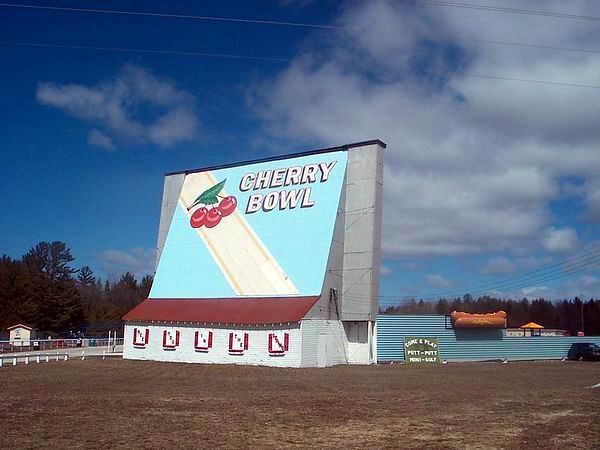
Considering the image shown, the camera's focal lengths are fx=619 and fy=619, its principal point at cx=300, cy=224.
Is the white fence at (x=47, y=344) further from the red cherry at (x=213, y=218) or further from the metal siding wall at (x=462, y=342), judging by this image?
the metal siding wall at (x=462, y=342)

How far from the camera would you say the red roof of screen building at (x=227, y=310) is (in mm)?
38094

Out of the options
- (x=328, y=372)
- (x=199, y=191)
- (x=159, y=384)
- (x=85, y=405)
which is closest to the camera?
(x=85, y=405)

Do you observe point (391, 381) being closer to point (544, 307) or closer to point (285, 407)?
point (285, 407)

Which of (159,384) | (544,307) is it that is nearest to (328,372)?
(159,384)

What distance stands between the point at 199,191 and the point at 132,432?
3730 cm

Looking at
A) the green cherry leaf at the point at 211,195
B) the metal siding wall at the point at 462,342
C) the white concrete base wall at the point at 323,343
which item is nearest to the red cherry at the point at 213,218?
the green cherry leaf at the point at 211,195

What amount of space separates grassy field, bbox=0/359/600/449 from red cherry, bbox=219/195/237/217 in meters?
20.1

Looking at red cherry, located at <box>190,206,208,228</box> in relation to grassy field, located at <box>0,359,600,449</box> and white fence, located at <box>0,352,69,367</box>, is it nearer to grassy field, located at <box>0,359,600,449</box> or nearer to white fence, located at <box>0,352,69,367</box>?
white fence, located at <box>0,352,69,367</box>

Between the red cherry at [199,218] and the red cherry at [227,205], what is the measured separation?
5.25ft

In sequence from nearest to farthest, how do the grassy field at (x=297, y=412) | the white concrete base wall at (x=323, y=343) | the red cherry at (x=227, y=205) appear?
1. the grassy field at (x=297, y=412)
2. the white concrete base wall at (x=323, y=343)
3. the red cherry at (x=227, y=205)

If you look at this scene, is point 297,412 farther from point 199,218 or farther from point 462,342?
point 199,218

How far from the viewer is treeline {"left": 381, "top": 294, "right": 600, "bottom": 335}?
99.2 metres

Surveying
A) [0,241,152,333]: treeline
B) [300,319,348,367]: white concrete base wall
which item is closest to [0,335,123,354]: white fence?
[0,241,152,333]: treeline

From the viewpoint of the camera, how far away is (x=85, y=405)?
56.9 ft
